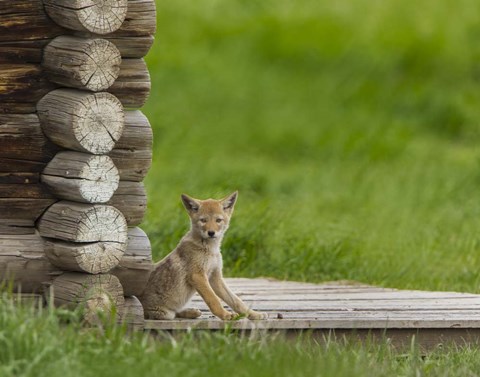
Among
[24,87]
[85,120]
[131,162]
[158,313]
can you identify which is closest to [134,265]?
[158,313]

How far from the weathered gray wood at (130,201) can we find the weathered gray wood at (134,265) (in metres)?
0.10

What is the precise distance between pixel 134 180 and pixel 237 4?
14762mm

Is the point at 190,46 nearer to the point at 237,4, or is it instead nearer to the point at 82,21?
the point at 237,4

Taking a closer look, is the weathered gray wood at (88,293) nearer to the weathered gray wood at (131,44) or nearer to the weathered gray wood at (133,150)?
the weathered gray wood at (133,150)

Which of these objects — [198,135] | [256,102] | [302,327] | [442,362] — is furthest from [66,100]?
[256,102]

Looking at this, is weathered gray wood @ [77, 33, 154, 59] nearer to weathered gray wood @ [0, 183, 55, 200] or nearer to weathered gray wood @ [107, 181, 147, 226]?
weathered gray wood @ [107, 181, 147, 226]

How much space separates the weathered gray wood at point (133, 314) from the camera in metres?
7.15

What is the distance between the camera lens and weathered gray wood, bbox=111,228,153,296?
23.6ft

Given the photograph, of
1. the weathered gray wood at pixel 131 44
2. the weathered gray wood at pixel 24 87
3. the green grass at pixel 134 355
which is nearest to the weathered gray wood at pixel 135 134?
the weathered gray wood at pixel 24 87

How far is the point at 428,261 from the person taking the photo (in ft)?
36.7

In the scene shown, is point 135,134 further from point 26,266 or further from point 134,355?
point 134,355

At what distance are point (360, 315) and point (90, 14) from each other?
98.3 inches

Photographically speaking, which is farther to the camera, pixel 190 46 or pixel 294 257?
pixel 190 46

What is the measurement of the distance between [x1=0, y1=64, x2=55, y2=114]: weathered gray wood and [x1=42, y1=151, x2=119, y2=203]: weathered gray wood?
353 mm
